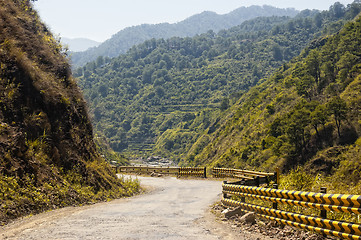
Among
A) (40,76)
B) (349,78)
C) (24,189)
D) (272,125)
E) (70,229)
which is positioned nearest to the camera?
(70,229)

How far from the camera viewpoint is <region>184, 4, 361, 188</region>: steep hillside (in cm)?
4566

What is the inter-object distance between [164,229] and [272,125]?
55.2 meters

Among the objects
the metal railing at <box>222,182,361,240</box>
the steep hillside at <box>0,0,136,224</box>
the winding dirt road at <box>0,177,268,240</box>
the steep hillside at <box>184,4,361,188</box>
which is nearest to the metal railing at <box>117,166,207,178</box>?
the steep hillside at <box>184,4,361,188</box>

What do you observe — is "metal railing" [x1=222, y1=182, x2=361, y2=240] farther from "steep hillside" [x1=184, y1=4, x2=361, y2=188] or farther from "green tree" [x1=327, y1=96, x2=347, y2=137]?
"green tree" [x1=327, y1=96, x2=347, y2=137]

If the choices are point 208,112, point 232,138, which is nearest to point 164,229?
point 232,138

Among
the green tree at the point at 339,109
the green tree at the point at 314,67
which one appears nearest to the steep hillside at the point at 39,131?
the green tree at the point at 339,109

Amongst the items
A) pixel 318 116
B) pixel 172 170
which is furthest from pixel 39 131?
pixel 318 116

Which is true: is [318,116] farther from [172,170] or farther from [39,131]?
[39,131]

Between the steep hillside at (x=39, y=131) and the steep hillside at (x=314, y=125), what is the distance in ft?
81.1

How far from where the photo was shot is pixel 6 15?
55.5ft

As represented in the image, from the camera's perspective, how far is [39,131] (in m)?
15.2

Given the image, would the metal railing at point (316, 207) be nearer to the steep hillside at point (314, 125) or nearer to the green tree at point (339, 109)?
the steep hillside at point (314, 125)

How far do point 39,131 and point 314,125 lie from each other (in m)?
45.4

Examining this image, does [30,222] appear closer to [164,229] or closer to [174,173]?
[164,229]
